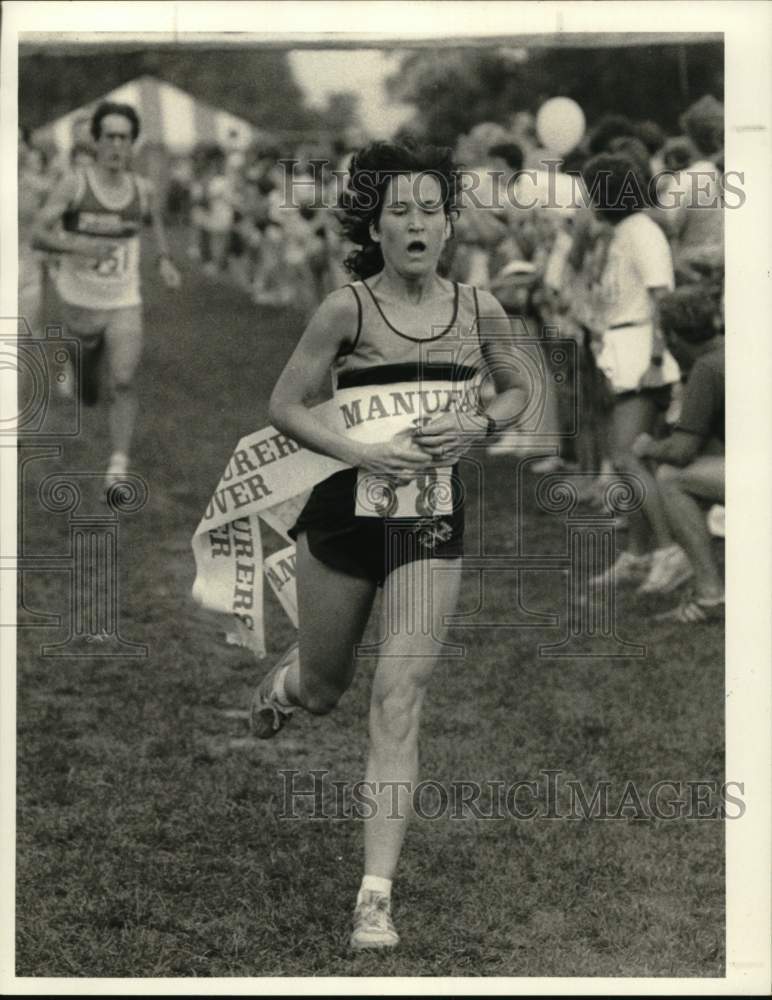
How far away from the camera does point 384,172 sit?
576 cm

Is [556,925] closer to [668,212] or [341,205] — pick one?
[341,205]

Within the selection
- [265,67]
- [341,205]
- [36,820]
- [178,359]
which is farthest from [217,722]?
[178,359]

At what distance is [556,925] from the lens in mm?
6027

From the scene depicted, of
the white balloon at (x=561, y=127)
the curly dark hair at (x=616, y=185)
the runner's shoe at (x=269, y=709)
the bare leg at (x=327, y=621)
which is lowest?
the runner's shoe at (x=269, y=709)

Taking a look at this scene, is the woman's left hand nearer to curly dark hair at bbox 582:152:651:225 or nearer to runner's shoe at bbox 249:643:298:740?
runner's shoe at bbox 249:643:298:740

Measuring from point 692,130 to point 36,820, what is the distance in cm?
481

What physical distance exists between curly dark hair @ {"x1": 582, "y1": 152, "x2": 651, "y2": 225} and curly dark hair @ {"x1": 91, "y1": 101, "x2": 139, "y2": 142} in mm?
2323

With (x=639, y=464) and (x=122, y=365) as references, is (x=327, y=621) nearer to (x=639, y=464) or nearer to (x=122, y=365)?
(x=639, y=464)

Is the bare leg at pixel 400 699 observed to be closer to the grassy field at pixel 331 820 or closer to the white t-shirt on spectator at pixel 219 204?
the grassy field at pixel 331 820

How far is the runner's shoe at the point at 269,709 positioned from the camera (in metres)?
6.40

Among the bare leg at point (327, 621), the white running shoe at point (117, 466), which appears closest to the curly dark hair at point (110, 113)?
the white running shoe at point (117, 466)

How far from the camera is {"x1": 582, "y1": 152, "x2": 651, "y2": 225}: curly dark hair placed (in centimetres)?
899

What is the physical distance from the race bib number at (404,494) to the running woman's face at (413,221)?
2.07 ft

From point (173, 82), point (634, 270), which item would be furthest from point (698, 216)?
point (173, 82)
